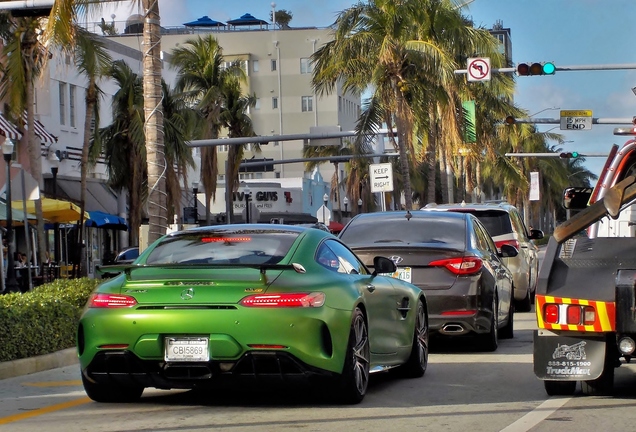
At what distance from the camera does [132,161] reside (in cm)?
4188

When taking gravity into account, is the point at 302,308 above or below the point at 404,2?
below

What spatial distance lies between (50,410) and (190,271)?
160 centimetres

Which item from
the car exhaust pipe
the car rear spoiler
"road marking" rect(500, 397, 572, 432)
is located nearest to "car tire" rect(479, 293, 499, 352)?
the car exhaust pipe

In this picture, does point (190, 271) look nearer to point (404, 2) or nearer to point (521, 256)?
point (521, 256)

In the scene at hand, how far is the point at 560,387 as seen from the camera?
951 centimetres

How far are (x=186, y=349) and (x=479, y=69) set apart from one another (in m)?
22.5

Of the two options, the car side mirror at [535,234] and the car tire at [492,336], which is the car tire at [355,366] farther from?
the car side mirror at [535,234]

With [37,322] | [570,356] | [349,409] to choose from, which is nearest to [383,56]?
[37,322]

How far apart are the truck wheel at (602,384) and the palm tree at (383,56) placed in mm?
26789

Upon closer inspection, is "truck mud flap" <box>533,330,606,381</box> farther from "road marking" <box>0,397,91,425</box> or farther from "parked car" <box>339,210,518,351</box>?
"parked car" <box>339,210,518,351</box>

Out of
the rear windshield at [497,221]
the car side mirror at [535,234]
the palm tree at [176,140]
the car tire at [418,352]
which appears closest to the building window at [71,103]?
the palm tree at [176,140]

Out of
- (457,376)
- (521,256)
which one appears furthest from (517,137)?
(457,376)

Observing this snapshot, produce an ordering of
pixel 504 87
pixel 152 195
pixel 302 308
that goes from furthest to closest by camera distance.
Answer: pixel 504 87 < pixel 152 195 < pixel 302 308

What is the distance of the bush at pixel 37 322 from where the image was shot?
11.7 meters
